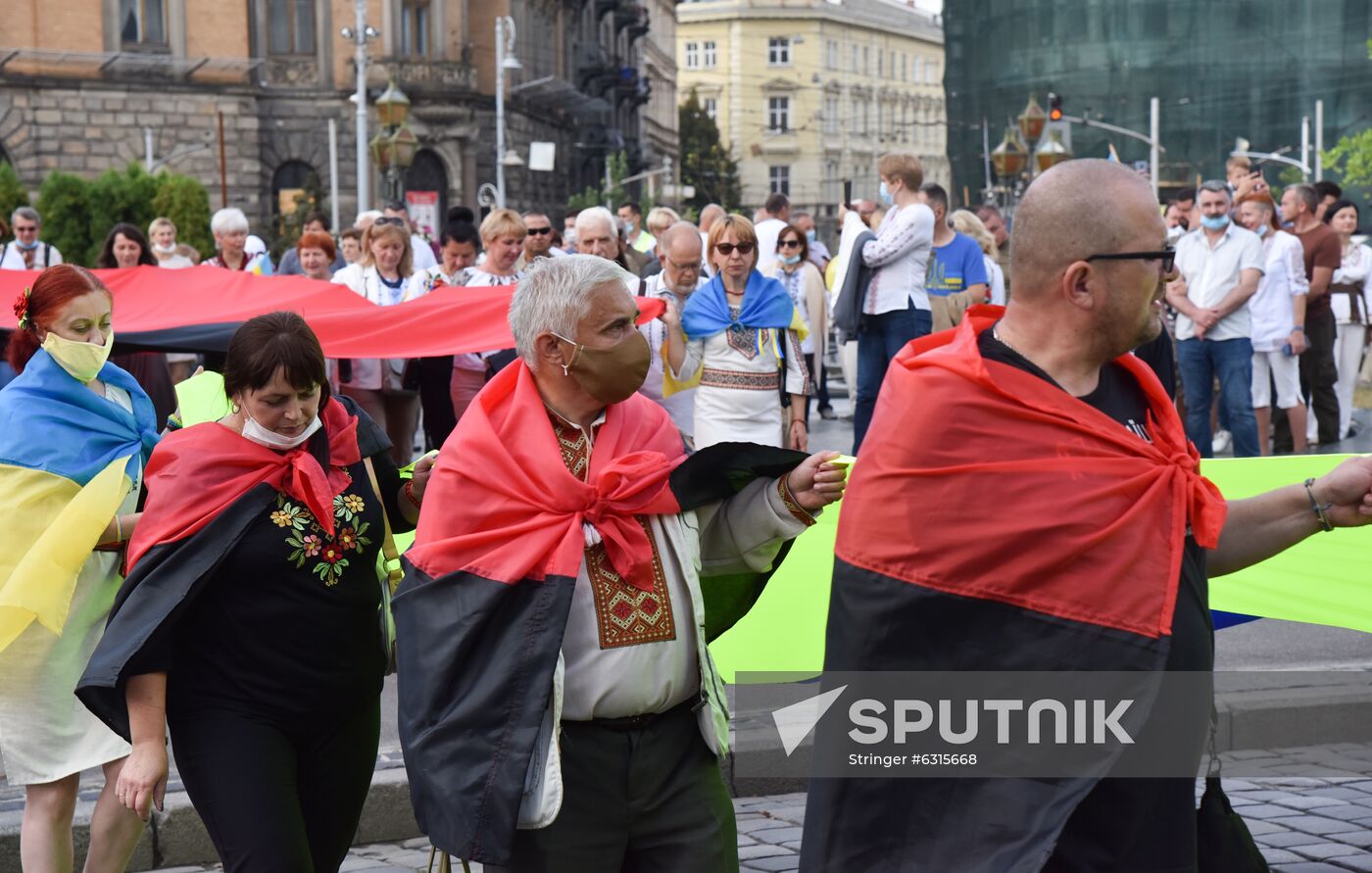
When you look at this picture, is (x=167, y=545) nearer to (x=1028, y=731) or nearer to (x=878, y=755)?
(x=878, y=755)

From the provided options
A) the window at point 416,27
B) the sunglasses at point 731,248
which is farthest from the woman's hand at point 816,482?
the window at point 416,27

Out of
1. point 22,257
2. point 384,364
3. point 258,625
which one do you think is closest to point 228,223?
point 22,257

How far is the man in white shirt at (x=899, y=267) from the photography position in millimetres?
11688

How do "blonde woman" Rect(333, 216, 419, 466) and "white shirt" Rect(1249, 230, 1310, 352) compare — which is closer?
"blonde woman" Rect(333, 216, 419, 466)

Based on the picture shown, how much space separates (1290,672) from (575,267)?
176 inches

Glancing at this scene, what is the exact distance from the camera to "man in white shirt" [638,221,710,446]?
9547 millimetres

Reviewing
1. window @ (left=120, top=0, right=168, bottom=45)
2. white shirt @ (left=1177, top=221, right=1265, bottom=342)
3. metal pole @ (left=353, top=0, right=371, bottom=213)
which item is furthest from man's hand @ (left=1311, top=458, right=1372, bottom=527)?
window @ (left=120, top=0, right=168, bottom=45)

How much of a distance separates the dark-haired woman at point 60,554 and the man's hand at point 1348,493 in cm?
312

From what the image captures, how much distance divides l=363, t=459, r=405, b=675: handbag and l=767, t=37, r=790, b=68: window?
127391 mm

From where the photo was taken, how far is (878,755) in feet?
10.9

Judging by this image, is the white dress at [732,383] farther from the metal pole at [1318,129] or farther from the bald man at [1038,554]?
the metal pole at [1318,129]

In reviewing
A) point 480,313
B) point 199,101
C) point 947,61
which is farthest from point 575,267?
point 947,61

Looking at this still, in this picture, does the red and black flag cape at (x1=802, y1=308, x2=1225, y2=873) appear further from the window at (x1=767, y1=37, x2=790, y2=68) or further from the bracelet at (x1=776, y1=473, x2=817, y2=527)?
the window at (x1=767, y1=37, x2=790, y2=68)

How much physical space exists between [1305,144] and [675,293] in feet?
163
